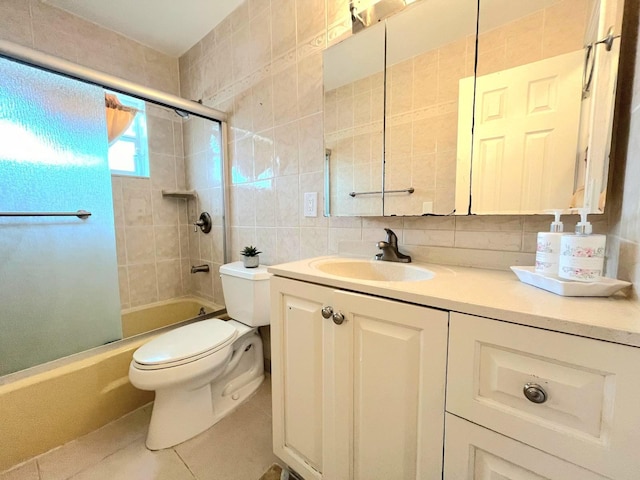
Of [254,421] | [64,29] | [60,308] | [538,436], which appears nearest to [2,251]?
[60,308]

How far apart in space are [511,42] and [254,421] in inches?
73.8

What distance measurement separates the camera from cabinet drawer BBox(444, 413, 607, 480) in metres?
0.48

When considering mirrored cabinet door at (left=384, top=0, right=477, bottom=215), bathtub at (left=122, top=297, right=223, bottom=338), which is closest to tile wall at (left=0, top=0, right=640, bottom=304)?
mirrored cabinet door at (left=384, top=0, right=477, bottom=215)

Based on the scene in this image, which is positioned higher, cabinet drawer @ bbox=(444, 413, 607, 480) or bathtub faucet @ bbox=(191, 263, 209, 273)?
bathtub faucet @ bbox=(191, 263, 209, 273)

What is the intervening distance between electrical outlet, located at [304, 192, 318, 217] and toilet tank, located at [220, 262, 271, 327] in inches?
15.3

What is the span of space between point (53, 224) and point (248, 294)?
3.73 ft

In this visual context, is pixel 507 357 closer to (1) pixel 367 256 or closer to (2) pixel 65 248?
(1) pixel 367 256

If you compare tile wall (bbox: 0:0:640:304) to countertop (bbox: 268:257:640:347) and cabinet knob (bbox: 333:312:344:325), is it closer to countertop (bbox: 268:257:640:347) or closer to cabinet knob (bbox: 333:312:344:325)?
countertop (bbox: 268:257:640:347)

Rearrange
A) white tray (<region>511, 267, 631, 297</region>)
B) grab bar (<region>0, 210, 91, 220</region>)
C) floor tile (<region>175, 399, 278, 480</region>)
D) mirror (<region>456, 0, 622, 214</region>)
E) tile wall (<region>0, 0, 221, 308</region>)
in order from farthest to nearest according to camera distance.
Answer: tile wall (<region>0, 0, 221, 308</region>) < grab bar (<region>0, 210, 91, 220</region>) < floor tile (<region>175, 399, 278, 480</region>) < mirror (<region>456, 0, 622, 214</region>) < white tray (<region>511, 267, 631, 297</region>)

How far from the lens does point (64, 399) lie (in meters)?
1.17

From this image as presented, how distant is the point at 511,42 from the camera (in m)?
0.84

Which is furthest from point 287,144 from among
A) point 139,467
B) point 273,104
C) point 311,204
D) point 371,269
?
point 139,467

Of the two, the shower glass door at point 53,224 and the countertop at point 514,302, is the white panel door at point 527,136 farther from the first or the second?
the shower glass door at point 53,224

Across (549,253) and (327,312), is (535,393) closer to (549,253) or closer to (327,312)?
(549,253)
